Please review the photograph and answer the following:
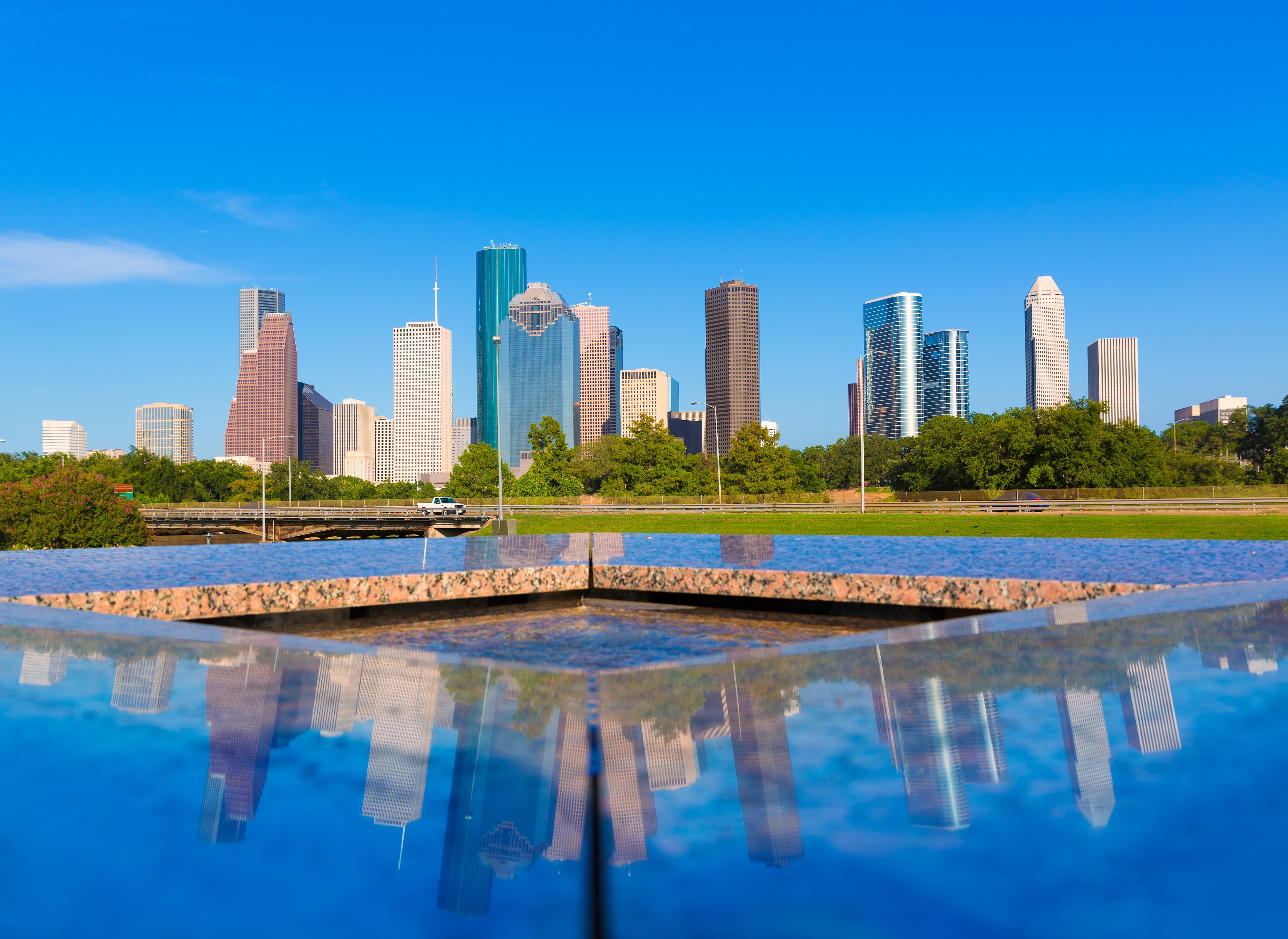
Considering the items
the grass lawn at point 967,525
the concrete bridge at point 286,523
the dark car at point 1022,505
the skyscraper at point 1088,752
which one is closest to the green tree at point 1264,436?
the dark car at point 1022,505

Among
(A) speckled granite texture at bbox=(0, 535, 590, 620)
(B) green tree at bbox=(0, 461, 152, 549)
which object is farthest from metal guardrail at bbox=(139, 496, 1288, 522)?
(A) speckled granite texture at bbox=(0, 535, 590, 620)

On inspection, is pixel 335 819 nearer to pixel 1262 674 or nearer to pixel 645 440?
pixel 1262 674

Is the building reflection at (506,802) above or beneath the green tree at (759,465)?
beneath

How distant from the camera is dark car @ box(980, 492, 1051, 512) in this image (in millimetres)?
44156

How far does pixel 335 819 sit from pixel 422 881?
27 centimetres

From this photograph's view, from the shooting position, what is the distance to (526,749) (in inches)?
59.6

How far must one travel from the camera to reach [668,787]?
1338 mm

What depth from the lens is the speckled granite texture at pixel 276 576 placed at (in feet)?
13.6

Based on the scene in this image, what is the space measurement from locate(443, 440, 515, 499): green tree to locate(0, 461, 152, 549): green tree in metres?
43.6

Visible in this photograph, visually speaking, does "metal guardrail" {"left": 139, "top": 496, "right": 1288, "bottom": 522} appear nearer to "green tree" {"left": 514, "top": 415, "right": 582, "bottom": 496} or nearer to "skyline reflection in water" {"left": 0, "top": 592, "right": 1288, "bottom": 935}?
"green tree" {"left": 514, "top": 415, "right": 582, "bottom": 496}

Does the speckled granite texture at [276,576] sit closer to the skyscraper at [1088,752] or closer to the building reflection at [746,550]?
the building reflection at [746,550]

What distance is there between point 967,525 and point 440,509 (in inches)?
1625

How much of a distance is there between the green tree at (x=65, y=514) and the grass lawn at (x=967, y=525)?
54.3 feet

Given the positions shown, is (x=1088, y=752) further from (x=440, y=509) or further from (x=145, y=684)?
(x=440, y=509)
